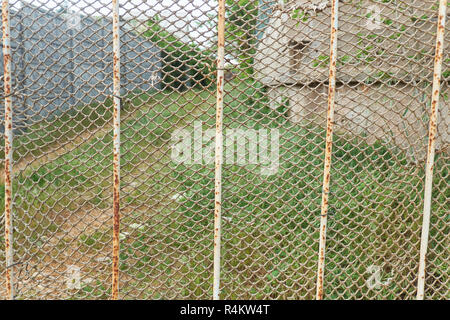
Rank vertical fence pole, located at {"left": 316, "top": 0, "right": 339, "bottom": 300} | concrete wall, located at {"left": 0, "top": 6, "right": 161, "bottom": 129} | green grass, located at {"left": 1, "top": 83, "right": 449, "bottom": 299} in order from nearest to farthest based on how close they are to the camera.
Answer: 1. vertical fence pole, located at {"left": 316, "top": 0, "right": 339, "bottom": 300}
2. concrete wall, located at {"left": 0, "top": 6, "right": 161, "bottom": 129}
3. green grass, located at {"left": 1, "top": 83, "right": 449, "bottom": 299}

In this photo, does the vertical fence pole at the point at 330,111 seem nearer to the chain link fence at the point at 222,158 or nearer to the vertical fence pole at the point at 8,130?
the chain link fence at the point at 222,158

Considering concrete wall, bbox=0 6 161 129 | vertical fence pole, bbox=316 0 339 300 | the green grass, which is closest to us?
vertical fence pole, bbox=316 0 339 300

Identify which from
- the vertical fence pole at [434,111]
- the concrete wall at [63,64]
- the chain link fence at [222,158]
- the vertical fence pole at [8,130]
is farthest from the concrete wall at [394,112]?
the vertical fence pole at [8,130]

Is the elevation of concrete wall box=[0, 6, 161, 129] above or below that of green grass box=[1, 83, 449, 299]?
above

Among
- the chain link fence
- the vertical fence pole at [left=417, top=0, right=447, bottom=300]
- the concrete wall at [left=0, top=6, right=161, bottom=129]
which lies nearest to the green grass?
the chain link fence

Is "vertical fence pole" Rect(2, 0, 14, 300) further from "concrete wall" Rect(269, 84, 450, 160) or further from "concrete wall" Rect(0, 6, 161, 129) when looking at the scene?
"concrete wall" Rect(269, 84, 450, 160)

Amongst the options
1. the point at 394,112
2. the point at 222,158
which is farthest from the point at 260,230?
the point at 394,112

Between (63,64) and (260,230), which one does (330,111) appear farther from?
(63,64)

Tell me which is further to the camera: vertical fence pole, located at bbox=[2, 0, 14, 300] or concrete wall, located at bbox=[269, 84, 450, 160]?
concrete wall, located at bbox=[269, 84, 450, 160]

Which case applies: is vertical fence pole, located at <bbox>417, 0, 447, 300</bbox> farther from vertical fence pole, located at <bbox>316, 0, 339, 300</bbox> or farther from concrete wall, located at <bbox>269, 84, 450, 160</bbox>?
vertical fence pole, located at <bbox>316, 0, 339, 300</bbox>

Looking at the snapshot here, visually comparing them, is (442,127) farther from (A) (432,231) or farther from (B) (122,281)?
(B) (122,281)

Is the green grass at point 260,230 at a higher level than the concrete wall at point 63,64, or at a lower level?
lower
